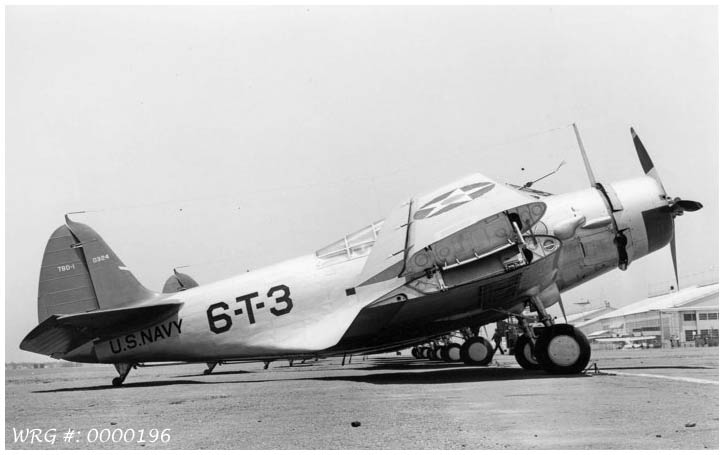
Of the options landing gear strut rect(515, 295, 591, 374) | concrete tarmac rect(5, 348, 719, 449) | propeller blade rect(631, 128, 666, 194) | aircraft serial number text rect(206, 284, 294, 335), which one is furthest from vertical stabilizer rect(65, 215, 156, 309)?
propeller blade rect(631, 128, 666, 194)

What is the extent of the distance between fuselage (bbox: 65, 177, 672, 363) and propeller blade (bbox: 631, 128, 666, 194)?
6.3 inches

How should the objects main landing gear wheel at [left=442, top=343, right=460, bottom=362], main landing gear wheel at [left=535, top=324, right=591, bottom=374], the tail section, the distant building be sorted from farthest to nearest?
the distant building < main landing gear wheel at [left=442, top=343, right=460, bottom=362] < the tail section < main landing gear wheel at [left=535, top=324, right=591, bottom=374]

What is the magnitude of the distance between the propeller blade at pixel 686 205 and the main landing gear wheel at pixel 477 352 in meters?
9.07

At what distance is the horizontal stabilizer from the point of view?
482 inches

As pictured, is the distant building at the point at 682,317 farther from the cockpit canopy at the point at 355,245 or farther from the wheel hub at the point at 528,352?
the cockpit canopy at the point at 355,245

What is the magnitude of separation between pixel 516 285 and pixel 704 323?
56879mm

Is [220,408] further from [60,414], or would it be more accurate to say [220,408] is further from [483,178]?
[483,178]

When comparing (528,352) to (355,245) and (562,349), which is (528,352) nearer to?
(562,349)

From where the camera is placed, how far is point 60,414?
8.77 meters

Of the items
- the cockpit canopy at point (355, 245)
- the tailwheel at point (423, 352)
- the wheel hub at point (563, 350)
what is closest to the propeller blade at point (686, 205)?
the wheel hub at point (563, 350)

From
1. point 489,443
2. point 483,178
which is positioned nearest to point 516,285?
point 483,178

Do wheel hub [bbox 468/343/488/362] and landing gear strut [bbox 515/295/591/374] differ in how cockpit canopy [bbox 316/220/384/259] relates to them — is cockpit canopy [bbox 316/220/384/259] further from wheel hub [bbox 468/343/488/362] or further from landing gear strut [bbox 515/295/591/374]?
wheel hub [bbox 468/343/488/362]

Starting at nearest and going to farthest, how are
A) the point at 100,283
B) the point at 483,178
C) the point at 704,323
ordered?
the point at 483,178 < the point at 100,283 < the point at 704,323

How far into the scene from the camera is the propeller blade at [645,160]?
1250 centimetres
